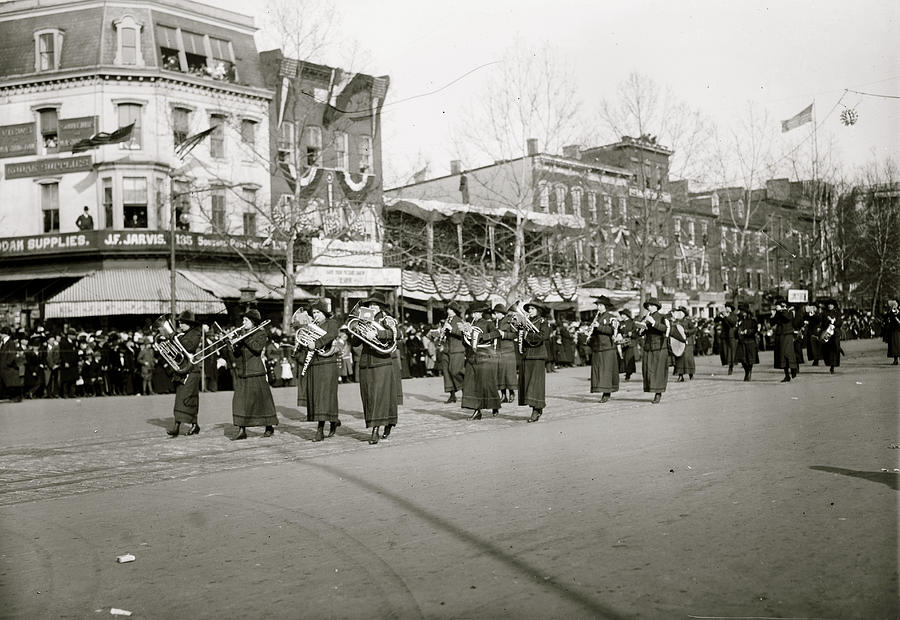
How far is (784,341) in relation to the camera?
72.3 ft

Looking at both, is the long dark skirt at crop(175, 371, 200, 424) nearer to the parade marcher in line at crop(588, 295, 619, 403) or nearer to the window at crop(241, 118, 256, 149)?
the parade marcher in line at crop(588, 295, 619, 403)

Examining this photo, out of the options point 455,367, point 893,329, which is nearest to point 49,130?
point 455,367

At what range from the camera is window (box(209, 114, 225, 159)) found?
36.4 m

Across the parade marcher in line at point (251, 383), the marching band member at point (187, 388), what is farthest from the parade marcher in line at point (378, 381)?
the marching band member at point (187, 388)

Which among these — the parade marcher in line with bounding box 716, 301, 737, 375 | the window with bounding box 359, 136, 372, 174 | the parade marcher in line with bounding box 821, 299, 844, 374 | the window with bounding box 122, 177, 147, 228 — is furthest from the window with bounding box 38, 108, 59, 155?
the parade marcher in line with bounding box 821, 299, 844, 374

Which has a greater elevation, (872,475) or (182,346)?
(182,346)

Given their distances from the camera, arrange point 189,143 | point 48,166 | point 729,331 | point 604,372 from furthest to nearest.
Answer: point 48,166, point 189,143, point 729,331, point 604,372

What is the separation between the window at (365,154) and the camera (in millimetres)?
41781

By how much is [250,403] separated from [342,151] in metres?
28.8

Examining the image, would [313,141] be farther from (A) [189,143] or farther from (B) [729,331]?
(B) [729,331]

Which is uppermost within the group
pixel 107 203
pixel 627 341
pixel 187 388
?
pixel 107 203

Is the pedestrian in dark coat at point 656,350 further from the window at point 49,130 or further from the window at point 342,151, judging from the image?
the window at point 49,130

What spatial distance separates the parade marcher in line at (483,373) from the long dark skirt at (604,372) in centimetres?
314

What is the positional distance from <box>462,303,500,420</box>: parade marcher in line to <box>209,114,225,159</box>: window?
23.8 metres
